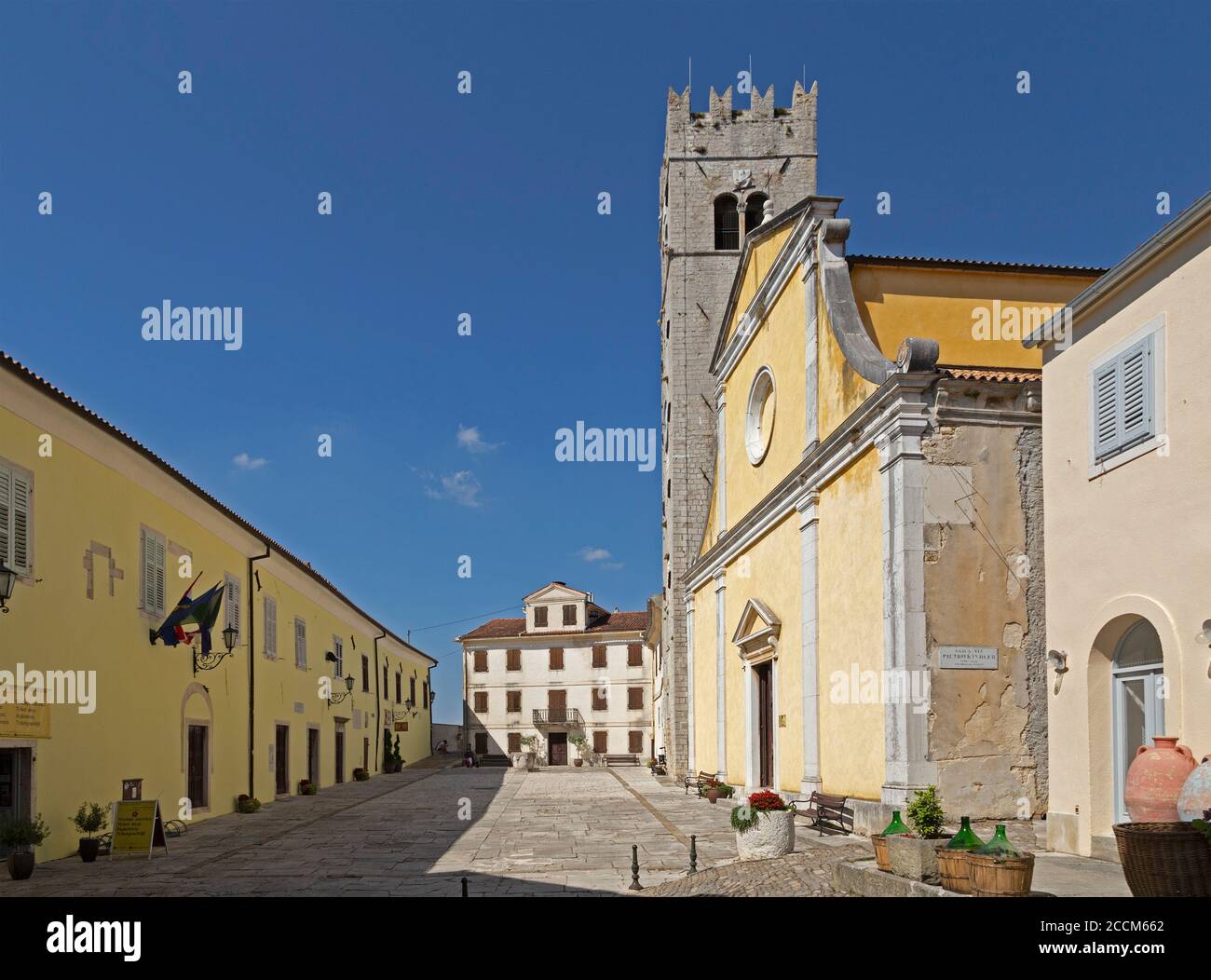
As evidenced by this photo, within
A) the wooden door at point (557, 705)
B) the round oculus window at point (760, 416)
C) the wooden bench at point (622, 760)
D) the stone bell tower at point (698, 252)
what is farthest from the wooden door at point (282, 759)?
the wooden door at point (557, 705)

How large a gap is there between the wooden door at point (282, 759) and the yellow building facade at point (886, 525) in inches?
441

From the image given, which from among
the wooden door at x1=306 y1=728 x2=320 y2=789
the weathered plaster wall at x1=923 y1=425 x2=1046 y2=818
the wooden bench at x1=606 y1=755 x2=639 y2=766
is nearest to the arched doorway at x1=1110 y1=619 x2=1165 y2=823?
the weathered plaster wall at x1=923 y1=425 x2=1046 y2=818

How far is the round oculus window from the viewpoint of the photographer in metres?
21.9

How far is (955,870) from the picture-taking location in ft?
26.6

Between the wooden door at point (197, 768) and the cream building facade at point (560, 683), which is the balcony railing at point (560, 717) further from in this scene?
the wooden door at point (197, 768)

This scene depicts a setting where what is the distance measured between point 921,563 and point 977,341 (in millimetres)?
5556

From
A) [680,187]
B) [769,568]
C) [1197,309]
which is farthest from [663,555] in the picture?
[1197,309]

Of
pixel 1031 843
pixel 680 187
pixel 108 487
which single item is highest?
pixel 680 187

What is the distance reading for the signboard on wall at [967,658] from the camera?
44.6ft

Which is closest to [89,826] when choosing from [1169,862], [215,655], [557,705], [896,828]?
[215,655]

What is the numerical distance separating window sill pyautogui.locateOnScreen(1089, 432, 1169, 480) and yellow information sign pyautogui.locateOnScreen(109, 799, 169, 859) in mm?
11784

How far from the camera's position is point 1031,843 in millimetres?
12039

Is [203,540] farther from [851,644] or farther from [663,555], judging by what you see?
[663,555]
